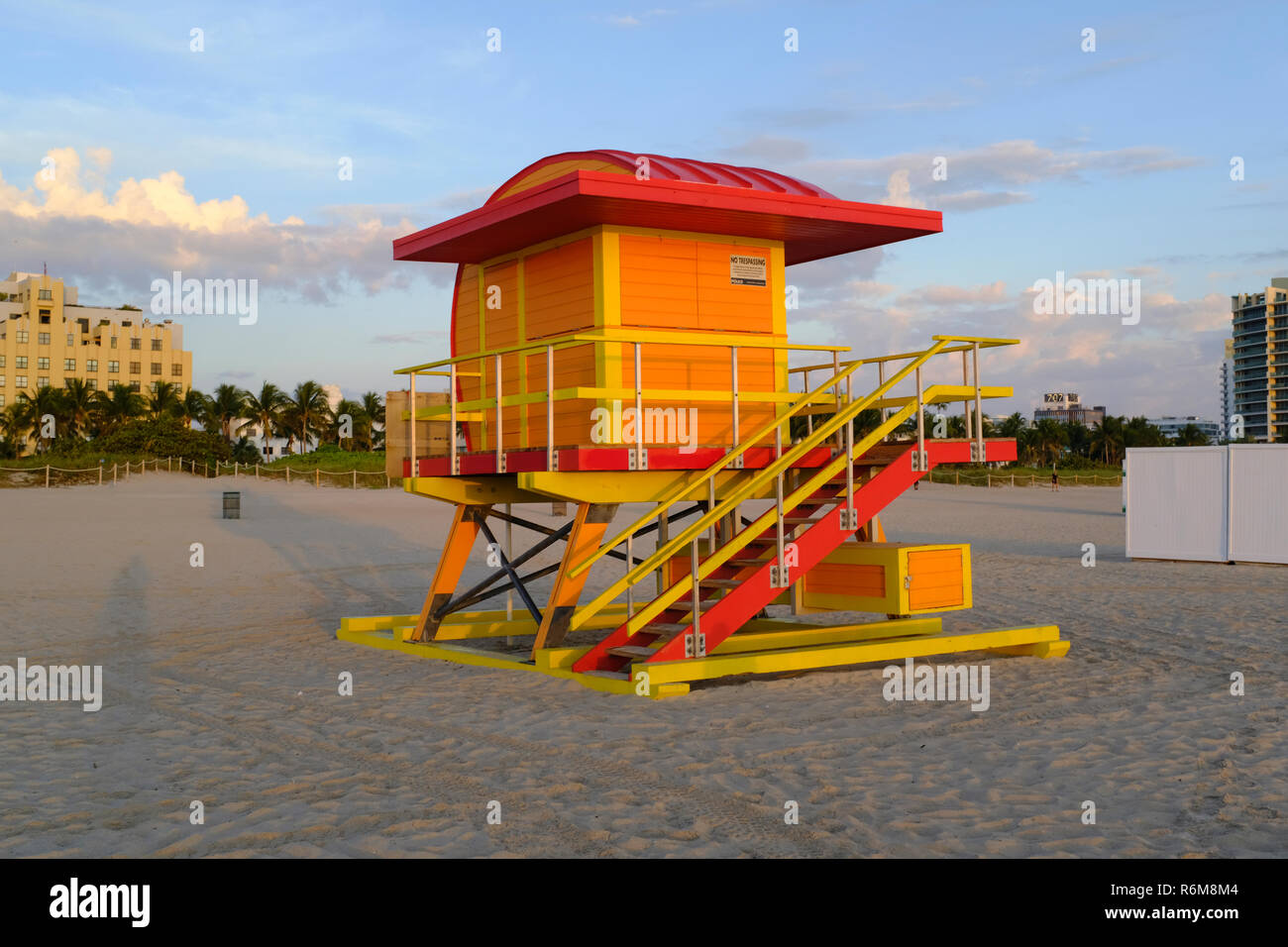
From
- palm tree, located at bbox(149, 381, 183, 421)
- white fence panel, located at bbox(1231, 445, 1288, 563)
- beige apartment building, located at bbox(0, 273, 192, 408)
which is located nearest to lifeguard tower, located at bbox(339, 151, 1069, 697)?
white fence panel, located at bbox(1231, 445, 1288, 563)

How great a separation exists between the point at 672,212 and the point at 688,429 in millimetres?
2273

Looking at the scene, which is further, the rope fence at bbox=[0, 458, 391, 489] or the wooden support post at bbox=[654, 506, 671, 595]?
the rope fence at bbox=[0, 458, 391, 489]

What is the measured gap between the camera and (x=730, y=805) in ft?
22.6

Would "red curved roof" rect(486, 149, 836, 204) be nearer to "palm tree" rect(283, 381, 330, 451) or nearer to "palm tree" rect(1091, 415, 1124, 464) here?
"palm tree" rect(283, 381, 330, 451)

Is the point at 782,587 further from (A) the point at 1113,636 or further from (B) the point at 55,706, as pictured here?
(B) the point at 55,706

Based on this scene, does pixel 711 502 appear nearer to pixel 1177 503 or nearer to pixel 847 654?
pixel 847 654

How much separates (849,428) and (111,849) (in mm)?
7561

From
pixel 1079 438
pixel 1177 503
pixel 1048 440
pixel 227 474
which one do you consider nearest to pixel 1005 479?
pixel 1048 440

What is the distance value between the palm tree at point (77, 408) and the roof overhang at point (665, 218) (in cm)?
8693

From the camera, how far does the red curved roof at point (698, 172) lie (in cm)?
1201

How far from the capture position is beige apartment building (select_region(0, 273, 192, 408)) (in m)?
125

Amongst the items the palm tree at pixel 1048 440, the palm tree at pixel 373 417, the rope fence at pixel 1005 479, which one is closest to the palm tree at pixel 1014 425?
the palm tree at pixel 1048 440

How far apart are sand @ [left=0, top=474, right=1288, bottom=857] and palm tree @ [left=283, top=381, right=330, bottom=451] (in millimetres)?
82487

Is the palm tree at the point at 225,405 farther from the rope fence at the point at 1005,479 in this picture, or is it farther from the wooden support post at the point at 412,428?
the wooden support post at the point at 412,428
